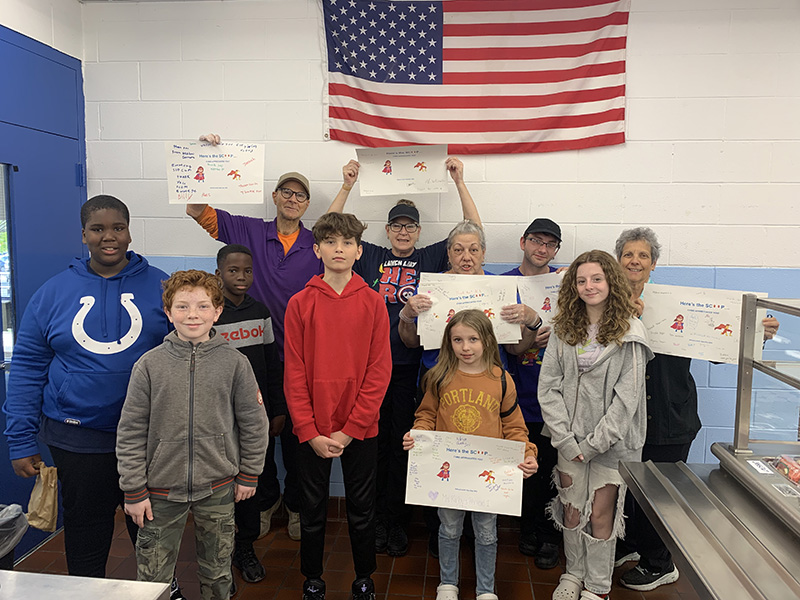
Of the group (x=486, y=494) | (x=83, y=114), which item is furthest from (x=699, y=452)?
(x=83, y=114)

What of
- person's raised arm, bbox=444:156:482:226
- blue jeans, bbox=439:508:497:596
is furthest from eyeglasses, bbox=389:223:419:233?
blue jeans, bbox=439:508:497:596

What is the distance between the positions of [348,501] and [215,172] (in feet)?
6.05

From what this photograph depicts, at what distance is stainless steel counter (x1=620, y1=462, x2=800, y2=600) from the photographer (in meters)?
1.33

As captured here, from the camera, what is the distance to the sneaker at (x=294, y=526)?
3.25 meters

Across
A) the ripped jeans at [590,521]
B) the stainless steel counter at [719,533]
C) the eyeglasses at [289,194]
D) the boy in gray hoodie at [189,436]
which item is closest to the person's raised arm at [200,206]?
the eyeglasses at [289,194]

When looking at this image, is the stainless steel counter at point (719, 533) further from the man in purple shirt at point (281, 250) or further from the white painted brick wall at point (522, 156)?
the man in purple shirt at point (281, 250)

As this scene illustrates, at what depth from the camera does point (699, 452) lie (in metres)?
3.50

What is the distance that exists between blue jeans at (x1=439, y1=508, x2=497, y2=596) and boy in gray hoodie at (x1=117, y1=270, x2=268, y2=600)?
3.02 ft

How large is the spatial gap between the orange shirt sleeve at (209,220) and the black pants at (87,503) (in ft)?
4.50

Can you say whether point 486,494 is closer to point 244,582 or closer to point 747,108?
point 244,582

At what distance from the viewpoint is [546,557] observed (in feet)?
9.84

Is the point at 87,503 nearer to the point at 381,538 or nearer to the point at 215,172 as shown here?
the point at 381,538

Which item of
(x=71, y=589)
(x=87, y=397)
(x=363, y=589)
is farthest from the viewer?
(x=363, y=589)

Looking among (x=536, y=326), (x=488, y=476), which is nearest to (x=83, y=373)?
(x=488, y=476)
